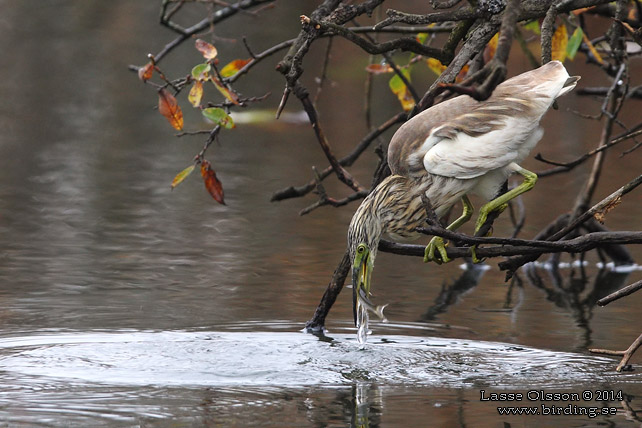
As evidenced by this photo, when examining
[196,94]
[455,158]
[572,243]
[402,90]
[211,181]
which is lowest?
[572,243]

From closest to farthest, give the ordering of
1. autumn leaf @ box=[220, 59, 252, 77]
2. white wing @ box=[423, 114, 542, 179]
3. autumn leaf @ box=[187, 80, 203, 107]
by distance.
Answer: white wing @ box=[423, 114, 542, 179] → autumn leaf @ box=[187, 80, 203, 107] → autumn leaf @ box=[220, 59, 252, 77]

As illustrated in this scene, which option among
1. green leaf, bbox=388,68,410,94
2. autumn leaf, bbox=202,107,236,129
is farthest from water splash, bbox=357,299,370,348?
green leaf, bbox=388,68,410,94

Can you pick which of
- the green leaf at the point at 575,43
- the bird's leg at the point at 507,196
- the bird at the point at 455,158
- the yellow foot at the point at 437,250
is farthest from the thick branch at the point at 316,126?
the green leaf at the point at 575,43

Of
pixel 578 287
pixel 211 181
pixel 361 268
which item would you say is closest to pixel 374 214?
pixel 361 268

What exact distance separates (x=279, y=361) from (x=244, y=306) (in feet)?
3.73

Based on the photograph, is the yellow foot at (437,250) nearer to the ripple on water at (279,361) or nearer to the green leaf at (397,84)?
the ripple on water at (279,361)

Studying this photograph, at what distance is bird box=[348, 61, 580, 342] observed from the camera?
457 cm

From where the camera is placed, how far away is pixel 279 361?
522 centimetres

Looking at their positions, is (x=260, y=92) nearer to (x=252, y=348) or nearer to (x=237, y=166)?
(x=237, y=166)

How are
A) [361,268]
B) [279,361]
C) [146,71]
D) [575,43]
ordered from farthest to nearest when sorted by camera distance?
1. [575,43]
2. [146,71]
3. [279,361]
4. [361,268]

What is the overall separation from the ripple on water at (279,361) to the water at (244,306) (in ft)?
0.05

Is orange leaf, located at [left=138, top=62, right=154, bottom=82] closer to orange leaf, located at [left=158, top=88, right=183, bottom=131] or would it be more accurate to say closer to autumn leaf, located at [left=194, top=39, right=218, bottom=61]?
orange leaf, located at [left=158, top=88, right=183, bottom=131]

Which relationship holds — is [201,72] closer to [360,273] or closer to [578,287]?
[360,273]

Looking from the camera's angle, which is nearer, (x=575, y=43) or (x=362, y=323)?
(x=362, y=323)
